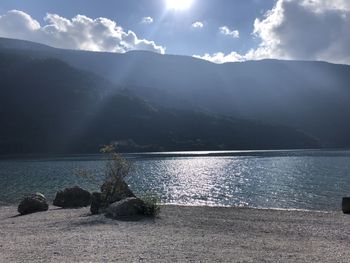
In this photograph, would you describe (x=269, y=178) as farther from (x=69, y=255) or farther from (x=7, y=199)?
(x=69, y=255)

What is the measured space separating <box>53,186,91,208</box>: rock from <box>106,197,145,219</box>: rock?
43.0 feet

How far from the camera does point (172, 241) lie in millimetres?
17156

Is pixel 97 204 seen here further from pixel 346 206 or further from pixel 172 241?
pixel 346 206

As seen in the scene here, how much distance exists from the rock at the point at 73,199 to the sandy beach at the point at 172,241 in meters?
11.8

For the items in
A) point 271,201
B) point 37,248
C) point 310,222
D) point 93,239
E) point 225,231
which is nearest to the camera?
point 37,248

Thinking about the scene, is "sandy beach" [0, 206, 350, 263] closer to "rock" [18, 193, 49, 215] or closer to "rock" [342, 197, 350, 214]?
"rock" [18, 193, 49, 215]

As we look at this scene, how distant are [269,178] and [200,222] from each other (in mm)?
50381

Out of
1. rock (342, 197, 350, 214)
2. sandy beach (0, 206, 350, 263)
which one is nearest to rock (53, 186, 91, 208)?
sandy beach (0, 206, 350, 263)

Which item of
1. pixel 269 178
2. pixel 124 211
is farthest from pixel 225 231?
pixel 269 178

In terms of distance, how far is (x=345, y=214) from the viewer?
111ft

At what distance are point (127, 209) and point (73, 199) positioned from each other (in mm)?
14555

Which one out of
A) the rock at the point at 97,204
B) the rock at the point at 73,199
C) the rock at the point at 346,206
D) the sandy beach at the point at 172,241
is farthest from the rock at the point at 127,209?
the rock at the point at 346,206

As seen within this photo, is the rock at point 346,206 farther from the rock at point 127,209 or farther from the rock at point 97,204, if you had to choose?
the rock at point 97,204

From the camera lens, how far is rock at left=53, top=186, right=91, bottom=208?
120ft
